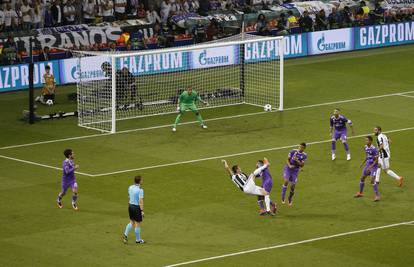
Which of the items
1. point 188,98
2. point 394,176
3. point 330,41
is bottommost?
point 394,176

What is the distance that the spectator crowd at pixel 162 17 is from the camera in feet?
204

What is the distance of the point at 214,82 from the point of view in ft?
190

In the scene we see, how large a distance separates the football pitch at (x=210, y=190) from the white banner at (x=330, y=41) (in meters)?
8.07

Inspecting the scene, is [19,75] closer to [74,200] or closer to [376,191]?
[74,200]

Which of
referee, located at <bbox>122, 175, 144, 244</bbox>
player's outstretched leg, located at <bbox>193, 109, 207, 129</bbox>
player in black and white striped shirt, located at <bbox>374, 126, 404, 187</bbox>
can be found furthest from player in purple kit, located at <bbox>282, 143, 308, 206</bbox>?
player's outstretched leg, located at <bbox>193, 109, 207, 129</bbox>

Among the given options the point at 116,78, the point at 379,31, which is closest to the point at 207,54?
the point at 116,78

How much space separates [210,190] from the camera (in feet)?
131

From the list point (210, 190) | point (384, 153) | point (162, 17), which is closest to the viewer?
point (384, 153)

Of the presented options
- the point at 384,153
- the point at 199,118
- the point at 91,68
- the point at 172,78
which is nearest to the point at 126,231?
the point at 384,153

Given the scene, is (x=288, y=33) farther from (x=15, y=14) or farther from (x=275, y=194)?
(x=275, y=194)

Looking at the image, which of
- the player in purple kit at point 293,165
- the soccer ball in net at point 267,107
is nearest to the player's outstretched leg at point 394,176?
the player in purple kit at point 293,165

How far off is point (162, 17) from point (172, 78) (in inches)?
402

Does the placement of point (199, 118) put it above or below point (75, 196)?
above

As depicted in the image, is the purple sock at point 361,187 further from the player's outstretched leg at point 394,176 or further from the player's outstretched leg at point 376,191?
the player's outstretched leg at point 394,176
